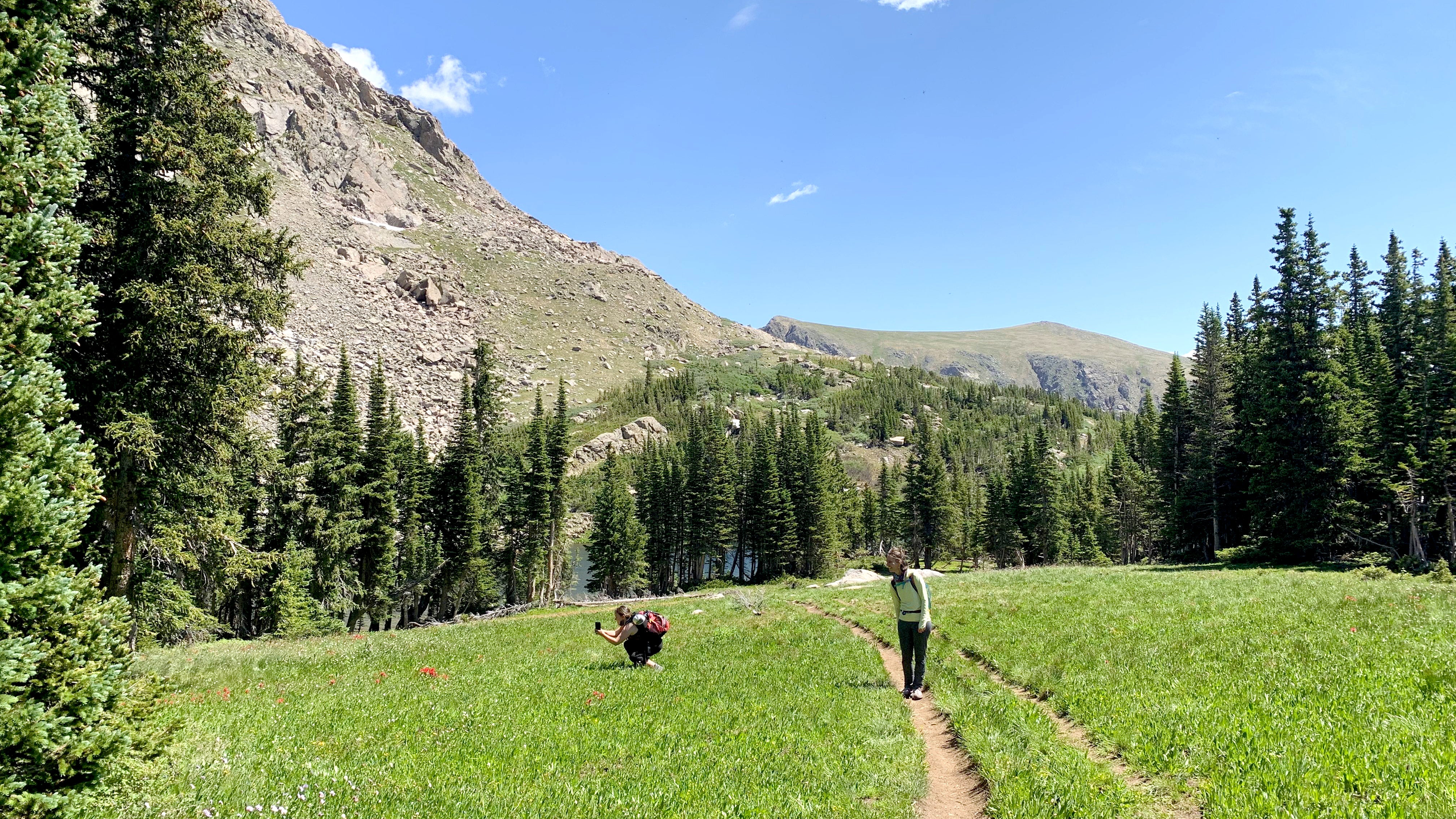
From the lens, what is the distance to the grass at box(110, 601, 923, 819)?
24.7ft

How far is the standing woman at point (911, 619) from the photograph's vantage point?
41.7ft

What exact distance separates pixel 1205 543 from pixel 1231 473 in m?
8.64

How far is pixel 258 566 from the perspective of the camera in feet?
57.6

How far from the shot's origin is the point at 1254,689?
1005cm

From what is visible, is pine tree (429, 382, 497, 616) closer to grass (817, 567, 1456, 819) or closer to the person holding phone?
the person holding phone

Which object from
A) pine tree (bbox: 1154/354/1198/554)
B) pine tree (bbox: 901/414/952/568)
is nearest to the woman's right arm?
pine tree (bbox: 1154/354/1198/554)

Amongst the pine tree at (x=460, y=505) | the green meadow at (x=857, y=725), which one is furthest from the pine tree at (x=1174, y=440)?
the pine tree at (x=460, y=505)

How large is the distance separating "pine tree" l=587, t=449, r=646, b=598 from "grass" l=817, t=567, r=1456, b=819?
199 ft

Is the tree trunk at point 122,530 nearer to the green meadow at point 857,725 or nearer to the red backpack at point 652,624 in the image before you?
the green meadow at point 857,725

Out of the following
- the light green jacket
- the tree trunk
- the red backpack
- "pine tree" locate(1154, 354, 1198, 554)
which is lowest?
the red backpack

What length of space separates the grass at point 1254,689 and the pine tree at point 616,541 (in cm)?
6071

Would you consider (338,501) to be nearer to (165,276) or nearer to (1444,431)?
(165,276)

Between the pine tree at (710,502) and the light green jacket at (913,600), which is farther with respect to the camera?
the pine tree at (710,502)

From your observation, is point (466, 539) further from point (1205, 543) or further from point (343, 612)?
point (1205, 543)
